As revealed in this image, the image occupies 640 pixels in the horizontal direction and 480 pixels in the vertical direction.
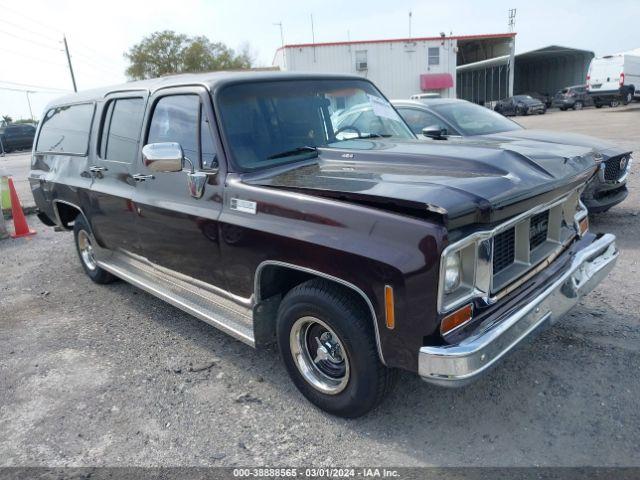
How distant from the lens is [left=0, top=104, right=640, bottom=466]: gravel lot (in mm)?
2752

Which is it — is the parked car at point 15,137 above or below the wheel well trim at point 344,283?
below

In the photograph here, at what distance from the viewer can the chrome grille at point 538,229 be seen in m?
3.09

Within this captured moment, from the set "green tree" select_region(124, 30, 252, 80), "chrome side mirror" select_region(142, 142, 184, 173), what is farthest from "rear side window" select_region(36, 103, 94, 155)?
"green tree" select_region(124, 30, 252, 80)

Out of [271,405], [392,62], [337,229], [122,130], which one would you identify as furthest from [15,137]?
[337,229]

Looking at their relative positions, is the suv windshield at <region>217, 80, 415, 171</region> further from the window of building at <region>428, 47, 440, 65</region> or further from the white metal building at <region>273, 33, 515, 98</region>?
the window of building at <region>428, 47, 440, 65</region>

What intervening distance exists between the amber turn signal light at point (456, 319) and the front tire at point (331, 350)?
1.30ft

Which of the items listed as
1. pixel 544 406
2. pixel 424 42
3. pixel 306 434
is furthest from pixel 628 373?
pixel 424 42

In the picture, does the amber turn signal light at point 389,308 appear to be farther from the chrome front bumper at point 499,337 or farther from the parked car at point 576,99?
the parked car at point 576,99

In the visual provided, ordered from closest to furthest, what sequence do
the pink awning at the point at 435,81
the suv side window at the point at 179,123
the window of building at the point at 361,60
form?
the suv side window at the point at 179,123 < the window of building at the point at 361,60 < the pink awning at the point at 435,81

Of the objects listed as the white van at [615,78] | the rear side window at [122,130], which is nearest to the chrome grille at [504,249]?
the rear side window at [122,130]

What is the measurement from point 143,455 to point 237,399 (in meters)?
0.66

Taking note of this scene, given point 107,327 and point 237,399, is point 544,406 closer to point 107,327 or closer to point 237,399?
point 237,399

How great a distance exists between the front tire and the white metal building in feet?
103

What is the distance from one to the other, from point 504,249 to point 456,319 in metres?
0.63
